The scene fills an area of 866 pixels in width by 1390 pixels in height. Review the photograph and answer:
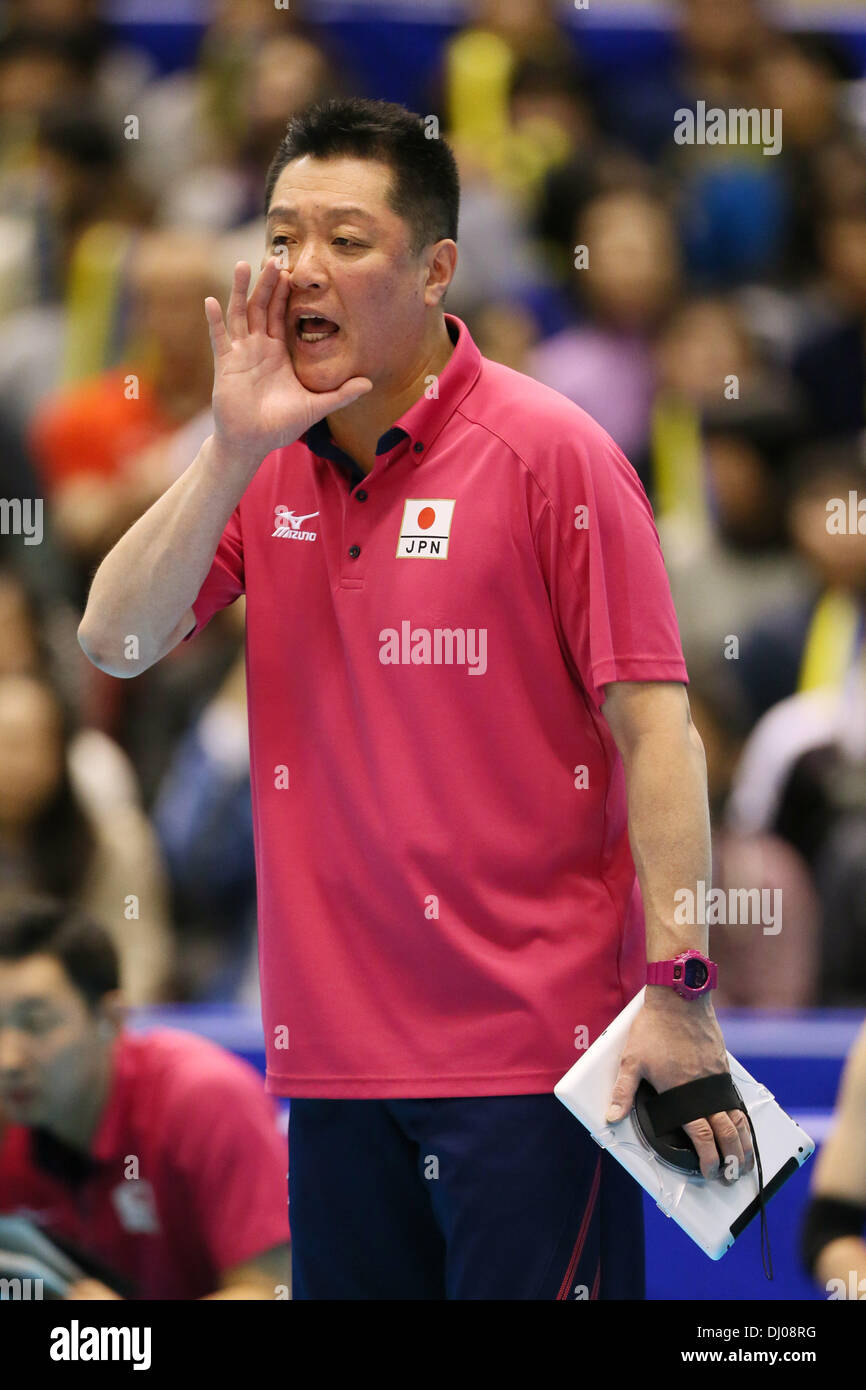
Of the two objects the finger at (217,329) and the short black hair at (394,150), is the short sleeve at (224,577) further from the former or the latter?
the short black hair at (394,150)

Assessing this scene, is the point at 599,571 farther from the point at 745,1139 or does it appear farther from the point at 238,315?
the point at 745,1139

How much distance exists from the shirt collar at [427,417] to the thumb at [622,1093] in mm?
703

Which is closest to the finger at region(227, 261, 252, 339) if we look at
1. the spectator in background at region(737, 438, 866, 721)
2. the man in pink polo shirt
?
the man in pink polo shirt

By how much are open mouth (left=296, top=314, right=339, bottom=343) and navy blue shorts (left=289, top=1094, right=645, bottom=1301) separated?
2.76 ft

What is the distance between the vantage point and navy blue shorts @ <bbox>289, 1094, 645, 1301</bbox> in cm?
207

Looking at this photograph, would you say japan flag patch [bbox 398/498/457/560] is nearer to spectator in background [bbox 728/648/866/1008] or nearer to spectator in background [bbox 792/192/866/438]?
spectator in background [bbox 728/648/866/1008]

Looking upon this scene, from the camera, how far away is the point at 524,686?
2123mm

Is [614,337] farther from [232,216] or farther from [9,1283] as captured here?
[9,1283]

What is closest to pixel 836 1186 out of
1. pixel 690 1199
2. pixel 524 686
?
pixel 690 1199

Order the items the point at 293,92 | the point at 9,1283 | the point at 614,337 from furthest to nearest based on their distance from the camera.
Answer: the point at 293,92 → the point at 614,337 → the point at 9,1283

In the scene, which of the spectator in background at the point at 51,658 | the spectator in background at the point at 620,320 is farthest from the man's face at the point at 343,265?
the spectator in background at the point at 620,320

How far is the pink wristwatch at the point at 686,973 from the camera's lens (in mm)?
2041

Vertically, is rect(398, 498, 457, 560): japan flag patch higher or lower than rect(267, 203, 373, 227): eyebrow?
lower
